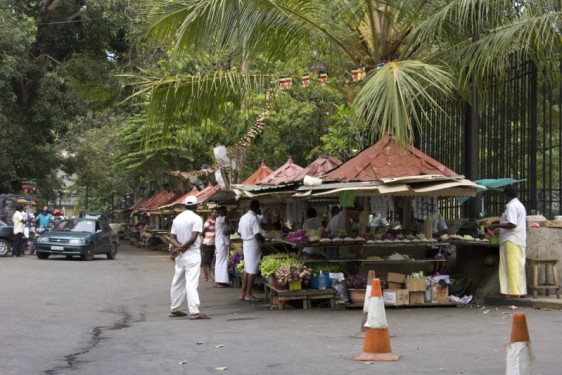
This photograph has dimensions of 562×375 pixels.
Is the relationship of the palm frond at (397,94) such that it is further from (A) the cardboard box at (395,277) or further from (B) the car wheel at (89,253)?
(B) the car wheel at (89,253)

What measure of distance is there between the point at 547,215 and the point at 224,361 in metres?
9.57

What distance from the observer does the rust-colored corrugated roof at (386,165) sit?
44.2 feet

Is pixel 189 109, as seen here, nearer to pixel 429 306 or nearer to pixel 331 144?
pixel 429 306

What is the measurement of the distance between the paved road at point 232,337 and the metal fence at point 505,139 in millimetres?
2776

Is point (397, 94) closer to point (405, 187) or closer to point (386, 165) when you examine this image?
point (405, 187)

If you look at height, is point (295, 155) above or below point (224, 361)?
above

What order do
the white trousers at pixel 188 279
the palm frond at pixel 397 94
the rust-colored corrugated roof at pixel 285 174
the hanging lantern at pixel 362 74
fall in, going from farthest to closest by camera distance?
the rust-colored corrugated roof at pixel 285 174 < the hanging lantern at pixel 362 74 < the white trousers at pixel 188 279 < the palm frond at pixel 397 94

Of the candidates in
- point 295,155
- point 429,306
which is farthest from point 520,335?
point 295,155

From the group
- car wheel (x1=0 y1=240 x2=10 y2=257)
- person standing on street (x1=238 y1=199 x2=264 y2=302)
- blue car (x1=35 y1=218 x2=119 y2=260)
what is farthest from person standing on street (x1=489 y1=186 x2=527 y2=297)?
car wheel (x1=0 y1=240 x2=10 y2=257)

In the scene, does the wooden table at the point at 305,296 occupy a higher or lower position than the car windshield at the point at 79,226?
lower

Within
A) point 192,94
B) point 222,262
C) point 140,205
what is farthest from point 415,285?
point 140,205

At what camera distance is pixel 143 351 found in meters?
9.14

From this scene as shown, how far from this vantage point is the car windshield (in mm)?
29531

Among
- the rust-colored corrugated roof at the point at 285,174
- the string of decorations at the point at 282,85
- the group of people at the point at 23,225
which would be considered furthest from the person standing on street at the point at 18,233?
the rust-colored corrugated roof at the point at 285,174
